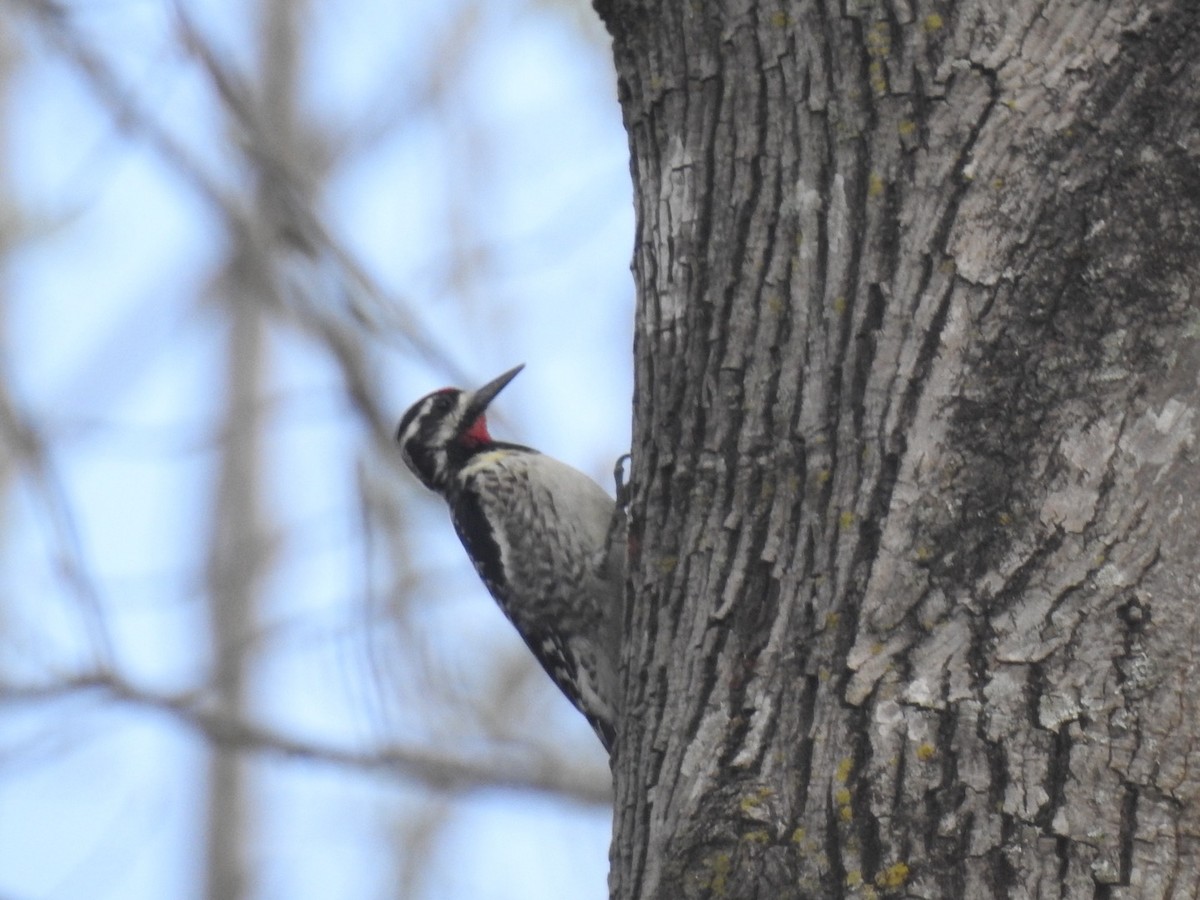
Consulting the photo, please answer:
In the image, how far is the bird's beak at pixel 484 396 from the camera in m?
5.08

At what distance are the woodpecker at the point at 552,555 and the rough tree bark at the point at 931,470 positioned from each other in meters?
1.74

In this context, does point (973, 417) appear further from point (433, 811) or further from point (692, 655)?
point (433, 811)

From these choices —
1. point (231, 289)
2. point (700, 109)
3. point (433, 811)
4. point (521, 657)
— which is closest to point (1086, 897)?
point (700, 109)

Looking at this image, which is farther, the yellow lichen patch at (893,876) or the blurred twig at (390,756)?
the blurred twig at (390,756)

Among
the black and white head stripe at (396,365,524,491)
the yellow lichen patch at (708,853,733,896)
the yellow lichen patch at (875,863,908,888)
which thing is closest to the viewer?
the yellow lichen patch at (875,863,908,888)

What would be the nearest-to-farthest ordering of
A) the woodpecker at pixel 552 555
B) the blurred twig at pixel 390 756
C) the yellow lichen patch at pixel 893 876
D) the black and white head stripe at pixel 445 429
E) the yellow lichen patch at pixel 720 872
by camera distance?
the yellow lichen patch at pixel 893 876
the yellow lichen patch at pixel 720 872
the woodpecker at pixel 552 555
the black and white head stripe at pixel 445 429
the blurred twig at pixel 390 756

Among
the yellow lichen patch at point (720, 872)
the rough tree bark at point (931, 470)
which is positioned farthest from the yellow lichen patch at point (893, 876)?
the yellow lichen patch at point (720, 872)

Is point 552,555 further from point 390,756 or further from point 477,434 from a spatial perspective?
point 390,756

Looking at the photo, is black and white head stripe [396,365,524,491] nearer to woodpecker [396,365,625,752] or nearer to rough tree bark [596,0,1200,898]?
woodpecker [396,365,625,752]

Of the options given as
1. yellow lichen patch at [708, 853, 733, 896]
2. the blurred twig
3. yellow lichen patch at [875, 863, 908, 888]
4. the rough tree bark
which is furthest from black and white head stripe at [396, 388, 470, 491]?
yellow lichen patch at [875, 863, 908, 888]

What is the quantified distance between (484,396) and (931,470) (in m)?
3.01

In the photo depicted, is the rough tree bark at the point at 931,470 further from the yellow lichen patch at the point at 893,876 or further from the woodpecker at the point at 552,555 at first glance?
the woodpecker at the point at 552,555

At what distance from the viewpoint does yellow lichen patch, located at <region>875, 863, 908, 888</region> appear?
2.02 meters

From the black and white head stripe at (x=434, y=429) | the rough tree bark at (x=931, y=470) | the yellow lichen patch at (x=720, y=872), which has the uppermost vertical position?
the black and white head stripe at (x=434, y=429)
